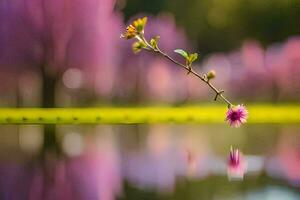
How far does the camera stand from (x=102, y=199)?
114 centimetres

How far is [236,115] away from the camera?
1.16 m

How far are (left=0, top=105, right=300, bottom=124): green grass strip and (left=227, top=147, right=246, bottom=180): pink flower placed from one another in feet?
0.27

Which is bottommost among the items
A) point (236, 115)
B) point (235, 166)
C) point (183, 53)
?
point (235, 166)

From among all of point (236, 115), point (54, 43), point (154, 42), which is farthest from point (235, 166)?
point (54, 43)

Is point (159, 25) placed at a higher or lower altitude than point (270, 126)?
higher

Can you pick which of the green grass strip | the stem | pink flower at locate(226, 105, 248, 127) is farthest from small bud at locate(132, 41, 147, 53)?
pink flower at locate(226, 105, 248, 127)

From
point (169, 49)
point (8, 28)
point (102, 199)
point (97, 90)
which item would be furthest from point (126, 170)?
point (8, 28)

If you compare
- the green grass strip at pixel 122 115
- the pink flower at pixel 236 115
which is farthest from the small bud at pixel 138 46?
the pink flower at pixel 236 115

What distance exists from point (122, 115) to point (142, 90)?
0.08m

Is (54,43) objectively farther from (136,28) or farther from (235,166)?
(235,166)

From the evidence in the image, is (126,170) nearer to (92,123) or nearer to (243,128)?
(92,123)

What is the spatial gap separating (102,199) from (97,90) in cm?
25

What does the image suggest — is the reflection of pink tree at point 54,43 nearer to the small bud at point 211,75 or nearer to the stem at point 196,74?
the stem at point 196,74

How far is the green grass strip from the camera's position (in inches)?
45.4
